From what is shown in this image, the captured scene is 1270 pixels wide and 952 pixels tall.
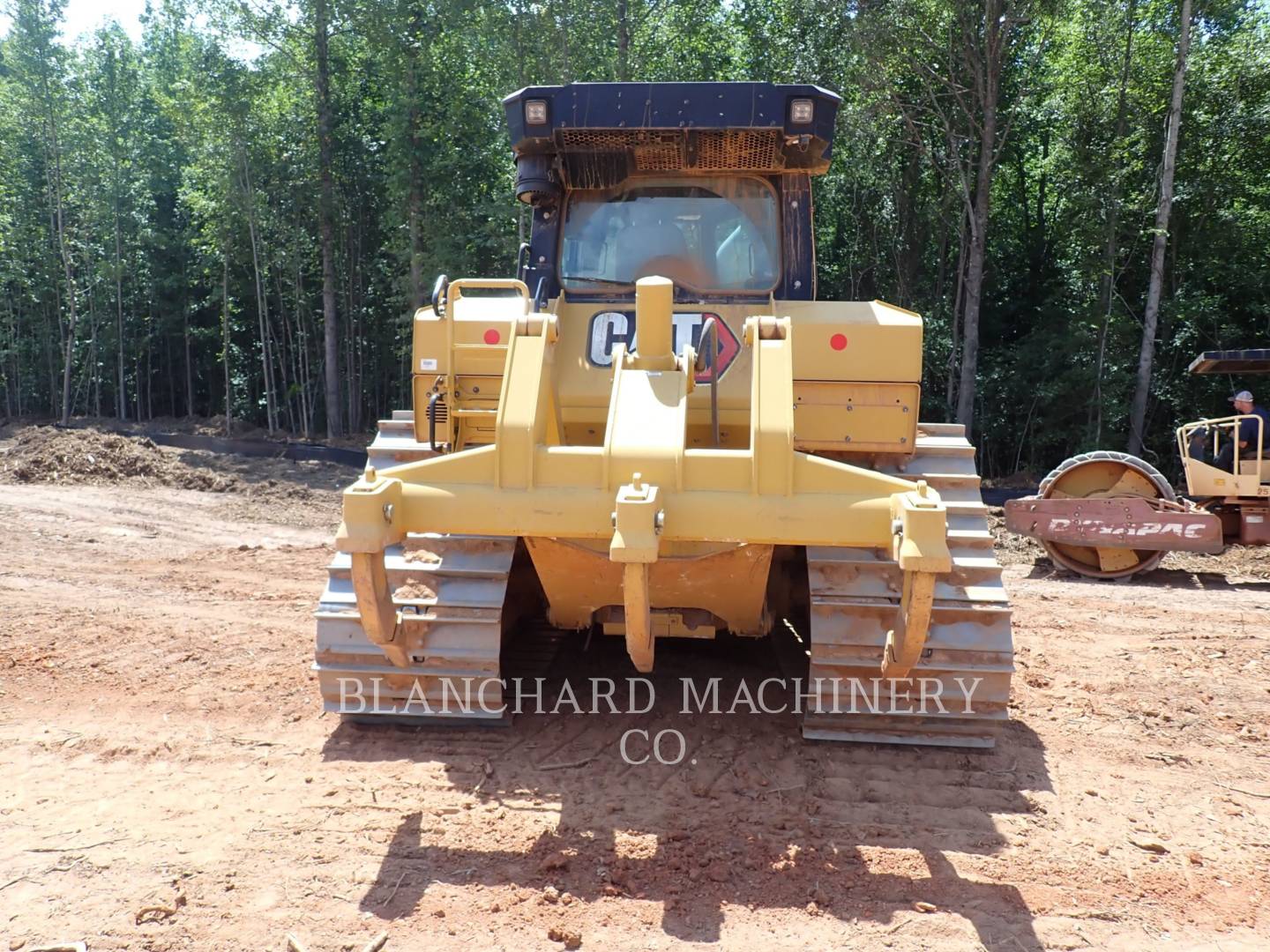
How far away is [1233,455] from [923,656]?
8.07 metres

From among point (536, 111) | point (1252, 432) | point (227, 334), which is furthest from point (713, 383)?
point (227, 334)

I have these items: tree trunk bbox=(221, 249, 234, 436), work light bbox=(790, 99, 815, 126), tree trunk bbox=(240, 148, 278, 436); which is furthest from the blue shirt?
tree trunk bbox=(221, 249, 234, 436)

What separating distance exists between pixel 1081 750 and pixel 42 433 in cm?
1839

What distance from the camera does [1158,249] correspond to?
17953 mm

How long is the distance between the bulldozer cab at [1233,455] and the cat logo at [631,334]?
7963 millimetres

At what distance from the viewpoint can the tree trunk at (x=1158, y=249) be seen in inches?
681

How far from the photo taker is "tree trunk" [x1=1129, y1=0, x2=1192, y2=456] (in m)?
17.3

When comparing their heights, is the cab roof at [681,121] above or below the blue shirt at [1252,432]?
above

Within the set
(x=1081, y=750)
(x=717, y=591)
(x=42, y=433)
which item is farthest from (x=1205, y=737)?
(x=42, y=433)

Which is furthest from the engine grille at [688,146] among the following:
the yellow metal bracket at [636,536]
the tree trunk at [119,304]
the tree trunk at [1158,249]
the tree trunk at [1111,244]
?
the tree trunk at [119,304]

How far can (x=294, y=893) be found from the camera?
3.46m

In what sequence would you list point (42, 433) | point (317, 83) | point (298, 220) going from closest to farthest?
1. point (42, 433)
2. point (317, 83)
3. point (298, 220)

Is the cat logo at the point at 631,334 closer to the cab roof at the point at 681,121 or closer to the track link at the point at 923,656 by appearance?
the cab roof at the point at 681,121

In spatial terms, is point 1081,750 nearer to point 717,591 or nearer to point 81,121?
point 717,591
